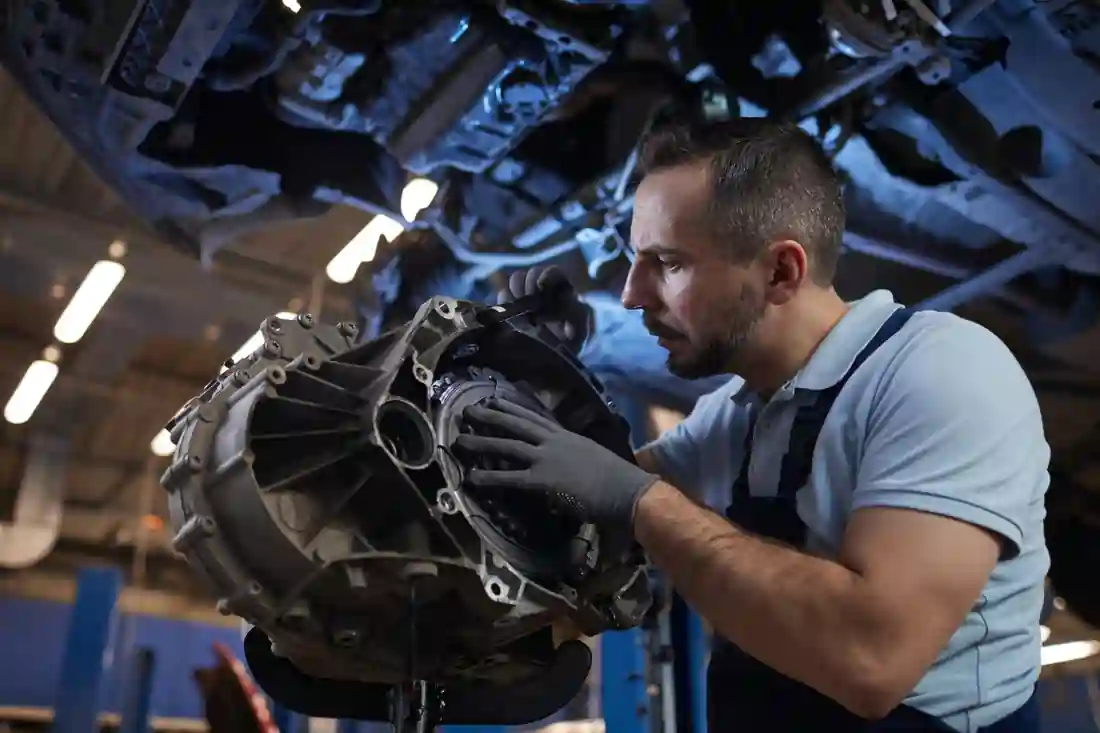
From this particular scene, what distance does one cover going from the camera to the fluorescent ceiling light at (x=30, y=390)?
16.3 ft

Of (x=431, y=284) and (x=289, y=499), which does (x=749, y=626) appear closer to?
(x=289, y=499)

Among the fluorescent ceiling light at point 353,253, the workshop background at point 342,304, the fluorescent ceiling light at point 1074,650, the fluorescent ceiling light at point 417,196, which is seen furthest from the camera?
the fluorescent ceiling light at point 1074,650

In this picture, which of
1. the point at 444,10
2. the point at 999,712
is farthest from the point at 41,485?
the point at 999,712

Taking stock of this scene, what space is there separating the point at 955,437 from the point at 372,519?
56 cm

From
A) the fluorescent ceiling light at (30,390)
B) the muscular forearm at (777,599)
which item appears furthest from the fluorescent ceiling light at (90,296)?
the muscular forearm at (777,599)

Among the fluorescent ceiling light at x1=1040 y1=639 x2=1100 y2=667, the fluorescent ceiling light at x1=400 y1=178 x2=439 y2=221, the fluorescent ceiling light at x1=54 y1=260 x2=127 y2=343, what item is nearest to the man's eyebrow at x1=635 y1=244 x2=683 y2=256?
the fluorescent ceiling light at x1=400 y1=178 x2=439 y2=221

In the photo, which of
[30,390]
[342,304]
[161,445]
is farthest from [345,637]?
[161,445]

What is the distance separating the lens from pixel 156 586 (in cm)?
801

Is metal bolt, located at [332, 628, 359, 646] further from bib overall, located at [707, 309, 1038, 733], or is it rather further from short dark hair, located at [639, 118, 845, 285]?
short dark hair, located at [639, 118, 845, 285]

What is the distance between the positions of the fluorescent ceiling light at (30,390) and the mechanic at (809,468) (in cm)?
449

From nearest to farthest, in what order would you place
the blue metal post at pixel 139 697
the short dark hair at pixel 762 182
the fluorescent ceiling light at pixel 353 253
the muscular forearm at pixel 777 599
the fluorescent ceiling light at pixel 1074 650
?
the muscular forearm at pixel 777 599
the short dark hair at pixel 762 182
the blue metal post at pixel 139 697
the fluorescent ceiling light at pixel 353 253
the fluorescent ceiling light at pixel 1074 650

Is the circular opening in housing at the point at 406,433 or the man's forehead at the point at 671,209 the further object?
the man's forehead at the point at 671,209

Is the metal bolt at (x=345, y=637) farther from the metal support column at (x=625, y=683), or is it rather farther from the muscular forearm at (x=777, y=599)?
the metal support column at (x=625, y=683)

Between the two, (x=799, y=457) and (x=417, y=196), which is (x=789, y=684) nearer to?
(x=799, y=457)
